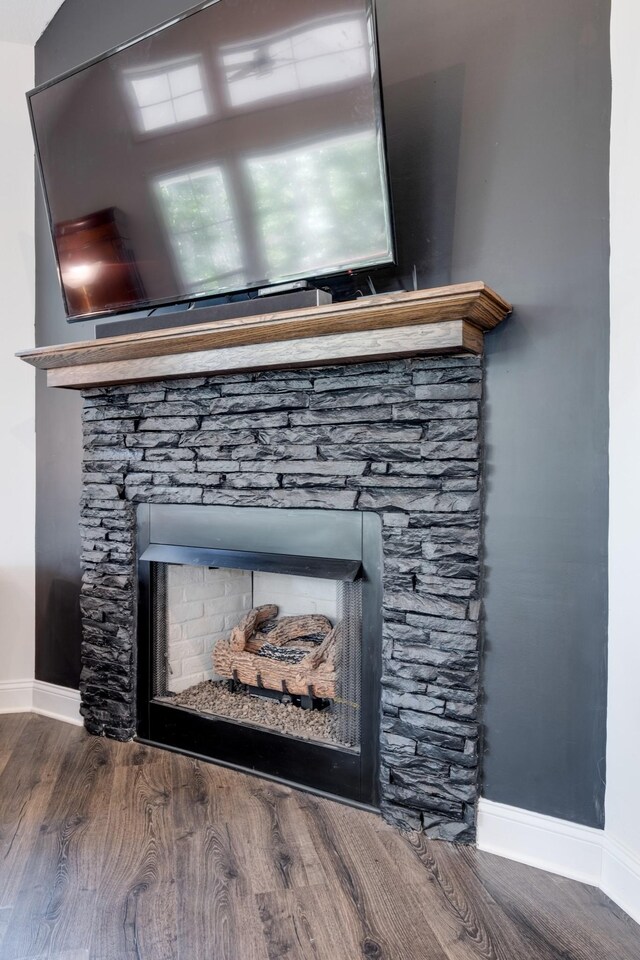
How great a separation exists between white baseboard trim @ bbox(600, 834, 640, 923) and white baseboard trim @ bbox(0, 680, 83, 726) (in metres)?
1.99

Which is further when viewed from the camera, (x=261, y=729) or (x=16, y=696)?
(x=16, y=696)

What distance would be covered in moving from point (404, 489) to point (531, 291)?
2.01 feet

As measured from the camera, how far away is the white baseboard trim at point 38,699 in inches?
101

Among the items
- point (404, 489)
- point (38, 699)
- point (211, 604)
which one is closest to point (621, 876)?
point (404, 489)

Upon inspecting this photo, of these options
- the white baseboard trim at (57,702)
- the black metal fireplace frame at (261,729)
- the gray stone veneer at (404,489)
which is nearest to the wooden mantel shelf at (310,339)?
the gray stone veneer at (404,489)

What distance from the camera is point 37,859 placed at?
63.9 inches

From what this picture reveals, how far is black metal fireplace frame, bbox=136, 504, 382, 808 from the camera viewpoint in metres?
1.82

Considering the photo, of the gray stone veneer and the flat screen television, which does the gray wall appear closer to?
the gray stone veneer

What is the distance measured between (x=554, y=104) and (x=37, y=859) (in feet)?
7.72

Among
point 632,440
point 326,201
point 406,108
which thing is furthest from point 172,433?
point 632,440

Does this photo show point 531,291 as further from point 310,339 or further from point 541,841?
point 541,841

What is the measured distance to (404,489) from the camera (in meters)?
1.72

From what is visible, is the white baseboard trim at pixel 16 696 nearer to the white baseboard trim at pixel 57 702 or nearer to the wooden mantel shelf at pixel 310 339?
the white baseboard trim at pixel 57 702

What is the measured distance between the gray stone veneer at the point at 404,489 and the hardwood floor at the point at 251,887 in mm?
192
